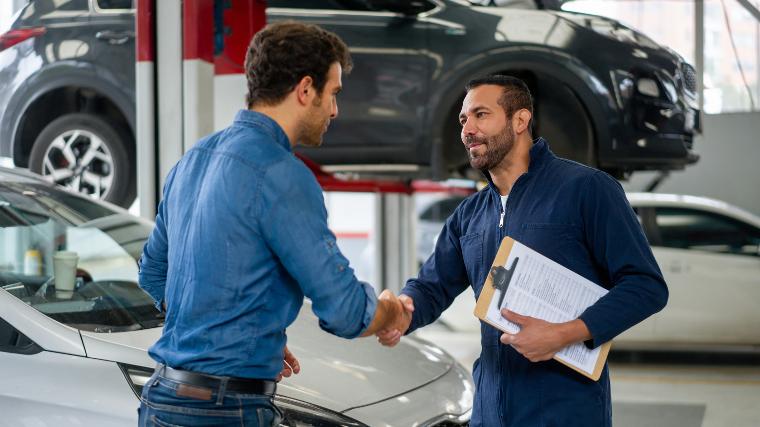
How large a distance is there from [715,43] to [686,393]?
6.30 metres

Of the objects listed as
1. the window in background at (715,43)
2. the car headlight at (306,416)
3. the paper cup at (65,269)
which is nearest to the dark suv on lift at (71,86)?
the paper cup at (65,269)

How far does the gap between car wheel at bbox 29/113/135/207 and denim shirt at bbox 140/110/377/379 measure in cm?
331

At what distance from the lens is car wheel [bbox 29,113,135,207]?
16.1 feet

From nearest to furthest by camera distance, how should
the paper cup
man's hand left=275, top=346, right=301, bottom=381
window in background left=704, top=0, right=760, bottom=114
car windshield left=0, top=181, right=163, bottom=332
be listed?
→ man's hand left=275, top=346, right=301, bottom=381 → car windshield left=0, top=181, right=163, bottom=332 → the paper cup → window in background left=704, top=0, right=760, bottom=114

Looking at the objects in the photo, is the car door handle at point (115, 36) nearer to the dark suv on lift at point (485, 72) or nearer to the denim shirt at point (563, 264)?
the dark suv on lift at point (485, 72)

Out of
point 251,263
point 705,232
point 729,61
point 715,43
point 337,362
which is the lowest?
point 705,232

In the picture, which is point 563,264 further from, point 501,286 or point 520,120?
point 520,120

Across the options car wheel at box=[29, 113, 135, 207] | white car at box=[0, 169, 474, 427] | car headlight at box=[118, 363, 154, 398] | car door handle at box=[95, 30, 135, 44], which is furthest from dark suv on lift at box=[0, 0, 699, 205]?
car headlight at box=[118, 363, 154, 398]

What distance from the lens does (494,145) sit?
228 cm

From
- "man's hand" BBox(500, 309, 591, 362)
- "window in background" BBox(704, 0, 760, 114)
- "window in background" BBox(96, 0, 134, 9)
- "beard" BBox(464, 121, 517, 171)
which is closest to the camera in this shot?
"man's hand" BBox(500, 309, 591, 362)

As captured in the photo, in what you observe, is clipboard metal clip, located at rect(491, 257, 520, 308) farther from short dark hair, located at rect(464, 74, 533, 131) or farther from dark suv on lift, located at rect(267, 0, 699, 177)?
dark suv on lift, located at rect(267, 0, 699, 177)

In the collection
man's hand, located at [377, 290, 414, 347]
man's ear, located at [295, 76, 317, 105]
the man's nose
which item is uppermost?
man's ear, located at [295, 76, 317, 105]

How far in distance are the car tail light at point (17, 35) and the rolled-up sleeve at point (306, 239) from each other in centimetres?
370

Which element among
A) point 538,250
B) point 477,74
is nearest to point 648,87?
point 477,74
